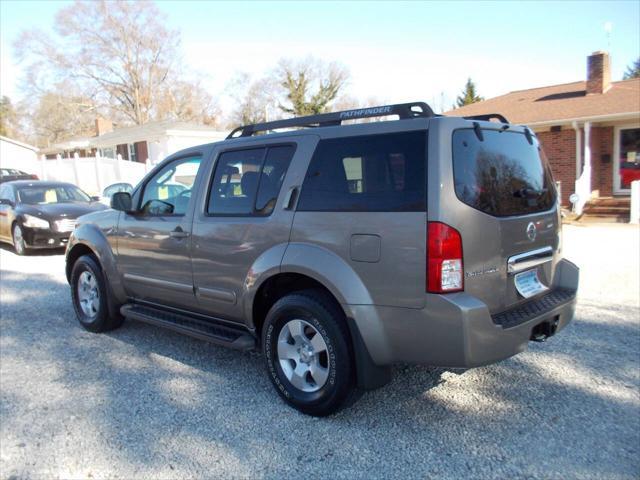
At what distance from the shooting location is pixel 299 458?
3.23 m

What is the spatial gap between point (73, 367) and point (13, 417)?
2.93 feet

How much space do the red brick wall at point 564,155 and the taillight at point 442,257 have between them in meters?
15.3

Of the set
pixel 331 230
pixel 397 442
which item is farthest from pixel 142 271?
pixel 397 442

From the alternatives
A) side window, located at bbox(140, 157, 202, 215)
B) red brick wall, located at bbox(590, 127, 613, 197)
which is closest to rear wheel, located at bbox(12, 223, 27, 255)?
side window, located at bbox(140, 157, 202, 215)

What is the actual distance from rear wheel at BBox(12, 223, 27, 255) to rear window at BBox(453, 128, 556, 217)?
10.3 metres

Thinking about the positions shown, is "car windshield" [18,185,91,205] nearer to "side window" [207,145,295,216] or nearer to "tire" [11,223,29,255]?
"tire" [11,223,29,255]

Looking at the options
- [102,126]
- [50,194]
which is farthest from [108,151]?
[50,194]

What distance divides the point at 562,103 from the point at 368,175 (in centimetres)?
1747

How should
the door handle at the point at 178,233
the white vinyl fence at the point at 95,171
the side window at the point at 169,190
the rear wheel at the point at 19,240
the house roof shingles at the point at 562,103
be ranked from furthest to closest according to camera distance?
the white vinyl fence at the point at 95,171 → the house roof shingles at the point at 562,103 → the rear wheel at the point at 19,240 → the side window at the point at 169,190 → the door handle at the point at 178,233

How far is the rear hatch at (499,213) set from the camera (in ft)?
10.5

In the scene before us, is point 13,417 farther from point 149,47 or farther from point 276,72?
point 276,72

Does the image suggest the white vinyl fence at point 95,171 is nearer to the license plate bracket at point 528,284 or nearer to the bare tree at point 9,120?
the license plate bracket at point 528,284

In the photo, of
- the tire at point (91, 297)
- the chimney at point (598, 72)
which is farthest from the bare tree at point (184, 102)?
the tire at point (91, 297)

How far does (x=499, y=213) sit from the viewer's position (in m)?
3.38
